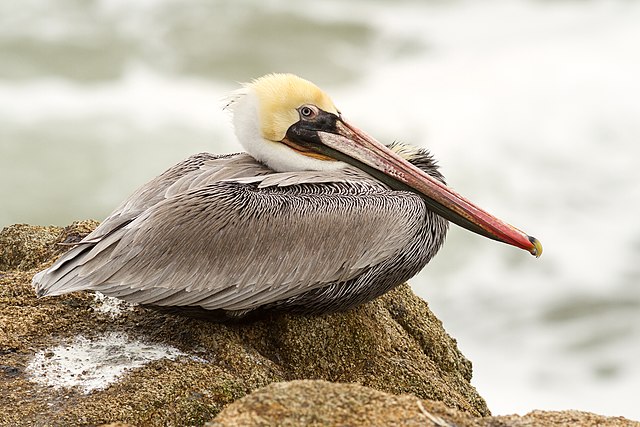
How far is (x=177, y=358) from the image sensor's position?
12.3ft

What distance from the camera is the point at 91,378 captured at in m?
3.56

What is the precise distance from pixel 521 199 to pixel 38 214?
5628 mm

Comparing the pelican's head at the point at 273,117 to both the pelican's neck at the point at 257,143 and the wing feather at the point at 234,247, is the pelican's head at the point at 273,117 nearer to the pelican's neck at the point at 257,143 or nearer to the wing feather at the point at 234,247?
the pelican's neck at the point at 257,143

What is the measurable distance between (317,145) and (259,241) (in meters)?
0.82

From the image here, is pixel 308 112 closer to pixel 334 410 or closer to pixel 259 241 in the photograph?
pixel 259 241

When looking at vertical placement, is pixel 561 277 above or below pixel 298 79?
above

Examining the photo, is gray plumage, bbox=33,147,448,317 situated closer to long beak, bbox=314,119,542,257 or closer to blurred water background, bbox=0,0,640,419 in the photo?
long beak, bbox=314,119,542,257

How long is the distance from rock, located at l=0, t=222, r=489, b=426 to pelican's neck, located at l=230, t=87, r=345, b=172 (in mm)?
740

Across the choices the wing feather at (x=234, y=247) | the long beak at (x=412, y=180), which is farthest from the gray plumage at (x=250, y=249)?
the long beak at (x=412, y=180)

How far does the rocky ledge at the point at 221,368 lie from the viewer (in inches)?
113

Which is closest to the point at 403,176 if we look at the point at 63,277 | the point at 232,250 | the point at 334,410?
the point at 232,250

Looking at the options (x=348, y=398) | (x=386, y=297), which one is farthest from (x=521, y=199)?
(x=348, y=398)

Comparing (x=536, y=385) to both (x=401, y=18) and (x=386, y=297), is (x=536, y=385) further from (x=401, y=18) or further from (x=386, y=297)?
(x=401, y=18)

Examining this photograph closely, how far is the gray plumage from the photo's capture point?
12.6 feet
